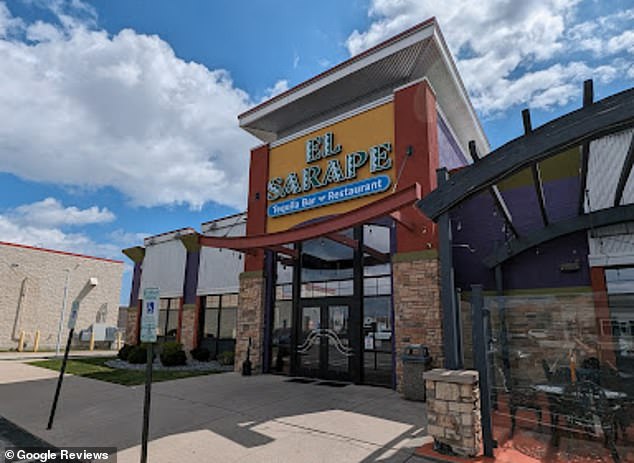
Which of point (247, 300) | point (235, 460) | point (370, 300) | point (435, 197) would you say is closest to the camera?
point (235, 460)

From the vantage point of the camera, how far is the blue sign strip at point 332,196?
1142 centimetres

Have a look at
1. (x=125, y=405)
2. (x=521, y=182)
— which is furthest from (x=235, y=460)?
(x=521, y=182)

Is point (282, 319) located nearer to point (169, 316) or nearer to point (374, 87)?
point (374, 87)

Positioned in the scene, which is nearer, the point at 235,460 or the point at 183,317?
the point at 235,460

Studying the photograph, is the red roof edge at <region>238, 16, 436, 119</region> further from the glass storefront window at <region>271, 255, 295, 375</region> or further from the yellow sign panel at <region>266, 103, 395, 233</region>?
the glass storefront window at <region>271, 255, 295, 375</region>

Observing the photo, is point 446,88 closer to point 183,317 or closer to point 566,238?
point 566,238

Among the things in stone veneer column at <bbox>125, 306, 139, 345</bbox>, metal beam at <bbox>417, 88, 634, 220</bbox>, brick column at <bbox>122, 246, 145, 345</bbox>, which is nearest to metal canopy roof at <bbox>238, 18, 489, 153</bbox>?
metal beam at <bbox>417, 88, 634, 220</bbox>

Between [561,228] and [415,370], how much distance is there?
4756 millimetres

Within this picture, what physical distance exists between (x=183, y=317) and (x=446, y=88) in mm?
15874

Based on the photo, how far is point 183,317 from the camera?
1908 centimetres

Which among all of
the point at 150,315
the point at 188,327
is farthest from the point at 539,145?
the point at 188,327

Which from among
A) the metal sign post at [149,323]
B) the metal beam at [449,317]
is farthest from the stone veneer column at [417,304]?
the metal sign post at [149,323]

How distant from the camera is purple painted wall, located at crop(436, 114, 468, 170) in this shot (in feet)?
38.5

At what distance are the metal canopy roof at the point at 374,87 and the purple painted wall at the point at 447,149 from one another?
5.41ft
